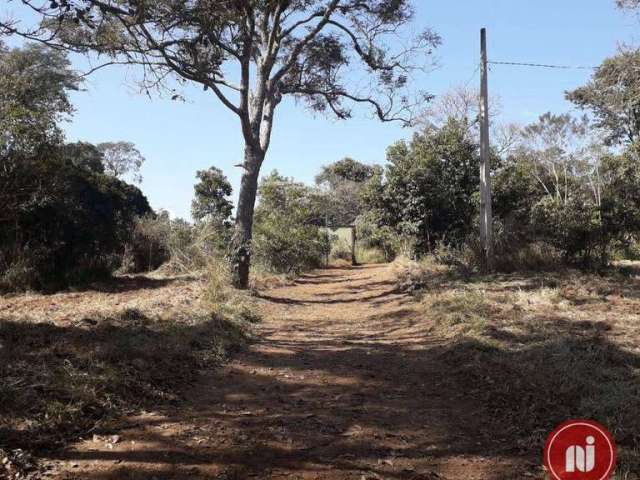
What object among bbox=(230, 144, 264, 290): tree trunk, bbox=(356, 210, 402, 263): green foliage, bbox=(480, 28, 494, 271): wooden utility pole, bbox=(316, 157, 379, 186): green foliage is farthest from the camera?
Answer: bbox=(316, 157, 379, 186): green foliage

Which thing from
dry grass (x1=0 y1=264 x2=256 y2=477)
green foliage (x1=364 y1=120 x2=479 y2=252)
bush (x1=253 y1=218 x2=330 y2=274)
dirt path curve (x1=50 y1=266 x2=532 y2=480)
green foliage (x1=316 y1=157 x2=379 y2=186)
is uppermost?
green foliage (x1=316 y1=157 x2=379 y2=186)

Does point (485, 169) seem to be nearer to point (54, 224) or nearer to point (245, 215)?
point (245, 215)

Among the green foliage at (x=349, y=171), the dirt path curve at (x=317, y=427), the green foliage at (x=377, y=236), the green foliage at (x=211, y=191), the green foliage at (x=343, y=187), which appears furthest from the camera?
the green foliage at (x=349, y=171)

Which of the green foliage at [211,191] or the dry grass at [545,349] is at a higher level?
the green foliage at [211,191]

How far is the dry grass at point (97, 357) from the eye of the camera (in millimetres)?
3617

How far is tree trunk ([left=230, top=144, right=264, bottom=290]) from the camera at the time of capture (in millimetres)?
12180

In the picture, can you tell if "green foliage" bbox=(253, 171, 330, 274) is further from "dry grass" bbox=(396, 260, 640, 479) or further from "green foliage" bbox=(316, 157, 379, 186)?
"green foliage" bbox=(316, 157, 379, 186)

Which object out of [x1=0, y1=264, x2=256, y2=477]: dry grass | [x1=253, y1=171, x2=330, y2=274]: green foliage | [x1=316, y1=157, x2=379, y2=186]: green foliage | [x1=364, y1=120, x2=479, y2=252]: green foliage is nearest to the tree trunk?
[x1=0, y1=264, x2=256, y2=477]: dry grass

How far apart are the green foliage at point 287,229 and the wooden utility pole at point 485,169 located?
22.3 ft

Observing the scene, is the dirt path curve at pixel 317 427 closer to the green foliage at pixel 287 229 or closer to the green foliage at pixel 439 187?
the green foliage at pixel 287 229

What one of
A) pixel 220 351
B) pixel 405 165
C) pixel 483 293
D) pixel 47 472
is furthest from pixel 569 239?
pixel 47 472

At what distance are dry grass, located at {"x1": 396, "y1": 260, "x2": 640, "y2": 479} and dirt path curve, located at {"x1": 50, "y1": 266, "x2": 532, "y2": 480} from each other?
31 cm

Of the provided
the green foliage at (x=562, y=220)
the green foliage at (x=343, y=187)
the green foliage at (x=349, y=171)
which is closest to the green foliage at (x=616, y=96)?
the green foliage at (x=562, y=220)

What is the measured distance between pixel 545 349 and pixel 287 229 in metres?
12.9
